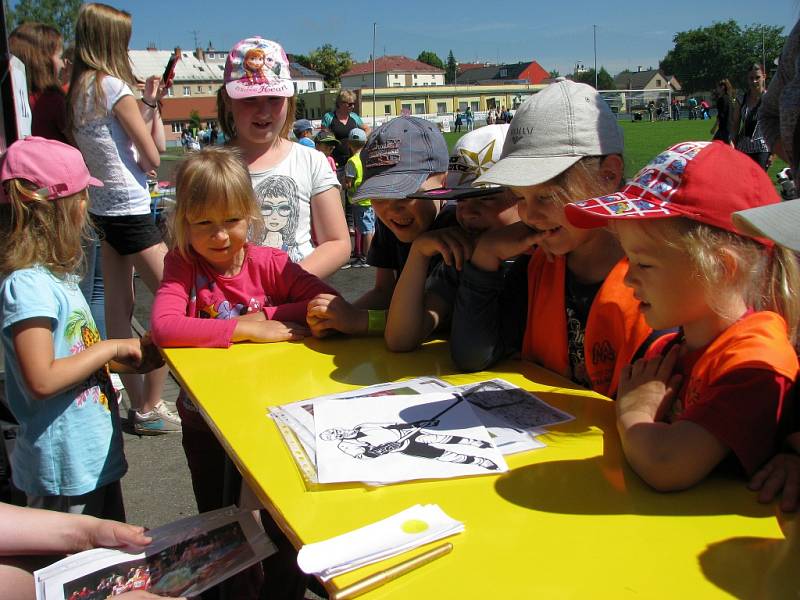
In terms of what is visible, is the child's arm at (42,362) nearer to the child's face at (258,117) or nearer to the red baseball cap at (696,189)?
the child's face at (258,117)

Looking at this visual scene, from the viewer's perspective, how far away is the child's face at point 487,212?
196 cm

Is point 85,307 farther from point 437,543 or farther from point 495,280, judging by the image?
point 437,543

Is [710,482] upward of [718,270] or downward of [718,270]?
downward

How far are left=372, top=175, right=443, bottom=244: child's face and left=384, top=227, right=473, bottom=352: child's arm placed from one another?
12cm

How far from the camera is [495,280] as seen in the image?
1.80m

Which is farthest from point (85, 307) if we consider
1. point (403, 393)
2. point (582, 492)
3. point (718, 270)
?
point (718, 270)

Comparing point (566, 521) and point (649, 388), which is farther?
point (649, 388)

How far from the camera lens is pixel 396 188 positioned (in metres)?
1.97

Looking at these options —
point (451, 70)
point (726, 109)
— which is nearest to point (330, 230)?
point (726, 109)

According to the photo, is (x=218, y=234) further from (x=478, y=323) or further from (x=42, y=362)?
(x=478, y=323)

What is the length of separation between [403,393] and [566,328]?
0.46 m

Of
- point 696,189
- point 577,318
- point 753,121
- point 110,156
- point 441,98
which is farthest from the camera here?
point 441,98

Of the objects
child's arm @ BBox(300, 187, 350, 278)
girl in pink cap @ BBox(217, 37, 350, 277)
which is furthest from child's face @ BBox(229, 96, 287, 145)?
child's arm @ BBox(300, 187, 350, 278)

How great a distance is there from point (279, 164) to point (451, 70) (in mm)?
139304
